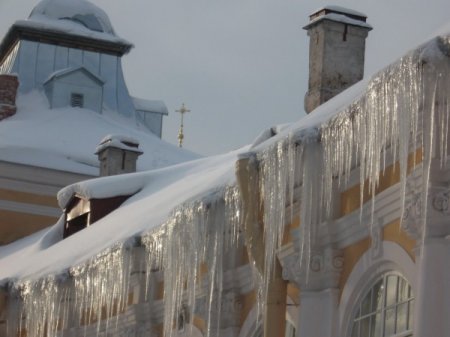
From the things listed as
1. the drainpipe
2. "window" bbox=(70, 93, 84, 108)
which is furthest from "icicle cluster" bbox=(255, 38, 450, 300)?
"window" bbox=(70, 93, 84, 108)

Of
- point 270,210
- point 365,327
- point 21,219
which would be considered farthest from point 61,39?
point 365,327

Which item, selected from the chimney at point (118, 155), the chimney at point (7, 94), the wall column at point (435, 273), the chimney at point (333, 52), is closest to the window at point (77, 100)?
the chimney at point (7, 94)

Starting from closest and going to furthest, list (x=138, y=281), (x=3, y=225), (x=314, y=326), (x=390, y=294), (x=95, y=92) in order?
(x=390, y=294)
(x=314, y=326)
(x=138, y=281)
(x=3, y=225)
(x=95, y=92)

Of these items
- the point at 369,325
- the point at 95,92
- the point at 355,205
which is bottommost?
the point at 369,325

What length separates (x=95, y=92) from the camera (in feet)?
123

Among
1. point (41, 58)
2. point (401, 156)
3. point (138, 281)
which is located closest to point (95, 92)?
point (41, 58)

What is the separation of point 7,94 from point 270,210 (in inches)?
853

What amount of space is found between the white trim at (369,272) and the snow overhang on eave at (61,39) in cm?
2408

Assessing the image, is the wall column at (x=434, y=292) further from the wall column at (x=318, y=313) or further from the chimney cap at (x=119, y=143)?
the chimney cap at (x=119, y=143)

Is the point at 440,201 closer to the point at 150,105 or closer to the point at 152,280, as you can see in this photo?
the point at 152,280

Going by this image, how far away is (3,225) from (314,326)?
1893cm

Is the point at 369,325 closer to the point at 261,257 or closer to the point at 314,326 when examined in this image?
the point at 314,326

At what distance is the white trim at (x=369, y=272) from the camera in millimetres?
13594

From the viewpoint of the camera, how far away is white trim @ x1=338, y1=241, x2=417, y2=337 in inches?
535
